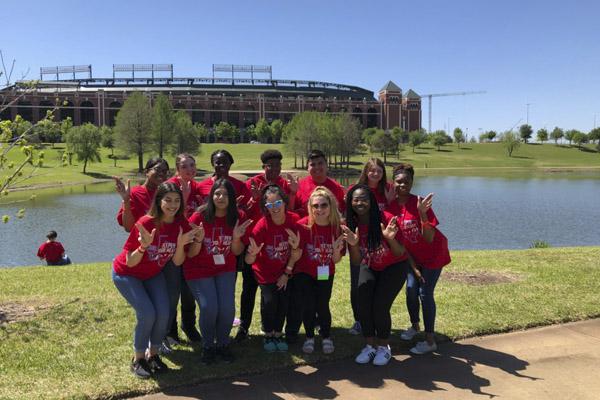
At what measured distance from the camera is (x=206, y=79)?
129250mm

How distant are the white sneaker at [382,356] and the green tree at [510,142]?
98.1 metres

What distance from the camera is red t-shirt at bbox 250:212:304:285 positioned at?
5.18 meters

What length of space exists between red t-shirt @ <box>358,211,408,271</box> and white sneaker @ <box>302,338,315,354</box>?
3.45 feet

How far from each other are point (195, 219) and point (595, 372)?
13.9 ft

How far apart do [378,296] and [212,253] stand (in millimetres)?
1804

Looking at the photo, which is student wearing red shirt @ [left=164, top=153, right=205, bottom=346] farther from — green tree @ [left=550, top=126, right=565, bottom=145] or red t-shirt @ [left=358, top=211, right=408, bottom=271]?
green tree @ [left=550, top=126, right=565, bottom=145]

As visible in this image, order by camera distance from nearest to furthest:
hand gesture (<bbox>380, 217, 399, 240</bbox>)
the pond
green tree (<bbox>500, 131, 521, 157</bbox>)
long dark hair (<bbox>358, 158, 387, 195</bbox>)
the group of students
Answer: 1. the group of students
2. hand gesture (<bbox>380, 217, 399, 240</bbox>)
3. long dark hair (<bbox>358, 158, 387, 195</bbox>)
4. the pond
5. green tree (<bbox>500, 131, 521, 157</bbox>)

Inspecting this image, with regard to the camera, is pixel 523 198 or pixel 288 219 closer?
pixel 288 219

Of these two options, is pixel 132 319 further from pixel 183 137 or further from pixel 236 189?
pixel 183 137

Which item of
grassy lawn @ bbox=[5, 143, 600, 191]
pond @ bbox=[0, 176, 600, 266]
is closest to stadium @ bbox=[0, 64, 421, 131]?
grassy lawn @ bbox=[5, 143, 600, 191]

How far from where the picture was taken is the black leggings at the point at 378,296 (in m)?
5.00

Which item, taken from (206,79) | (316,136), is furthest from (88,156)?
(206,79)

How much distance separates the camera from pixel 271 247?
Answer: 17.0ft

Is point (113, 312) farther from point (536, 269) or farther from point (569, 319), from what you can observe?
point (536, 269)
